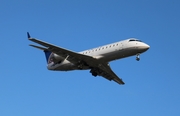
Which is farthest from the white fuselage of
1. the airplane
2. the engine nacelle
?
the engine nacelle

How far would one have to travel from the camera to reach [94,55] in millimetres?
48719

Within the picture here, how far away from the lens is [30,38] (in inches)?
1743

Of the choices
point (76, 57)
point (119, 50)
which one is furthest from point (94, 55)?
point (119, 50)

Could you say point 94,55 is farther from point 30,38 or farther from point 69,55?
point 30,38

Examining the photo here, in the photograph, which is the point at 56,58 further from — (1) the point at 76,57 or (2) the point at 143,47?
(2) the point at 143,47

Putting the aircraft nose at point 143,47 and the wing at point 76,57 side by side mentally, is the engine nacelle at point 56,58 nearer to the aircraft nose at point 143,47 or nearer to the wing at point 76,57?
the wing at point 76,57

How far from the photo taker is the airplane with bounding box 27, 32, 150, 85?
4703 cm

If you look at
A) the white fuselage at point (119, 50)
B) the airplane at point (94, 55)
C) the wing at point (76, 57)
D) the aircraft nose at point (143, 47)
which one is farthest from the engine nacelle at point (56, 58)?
the aircraft nose at point (143, 47)

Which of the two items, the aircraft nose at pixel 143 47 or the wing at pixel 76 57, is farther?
the wing at pixel 76 57

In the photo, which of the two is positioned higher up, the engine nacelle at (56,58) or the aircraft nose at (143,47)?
the engine nacelle at (56,58)

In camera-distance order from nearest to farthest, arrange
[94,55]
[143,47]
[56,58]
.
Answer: [143,47]
[94,55]
[56,58]

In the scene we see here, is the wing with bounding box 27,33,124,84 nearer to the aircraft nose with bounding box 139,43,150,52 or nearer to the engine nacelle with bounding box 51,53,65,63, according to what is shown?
the engine nacelle with bounding box 51,53,65,63

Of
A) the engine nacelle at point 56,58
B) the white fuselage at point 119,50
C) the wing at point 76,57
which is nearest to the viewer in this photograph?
the white fuselage at point 119,50

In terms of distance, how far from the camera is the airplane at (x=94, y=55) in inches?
1852
